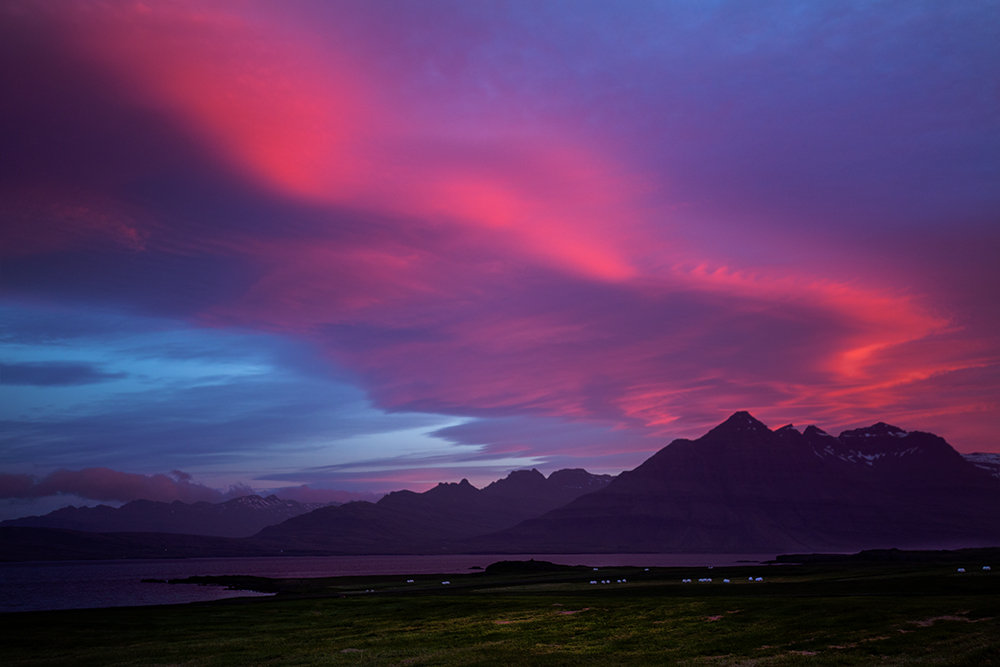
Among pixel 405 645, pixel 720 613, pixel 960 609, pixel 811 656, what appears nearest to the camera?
pixel 811 656

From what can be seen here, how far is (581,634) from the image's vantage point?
42375mm

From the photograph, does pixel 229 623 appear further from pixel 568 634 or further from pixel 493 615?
pixel 568 634

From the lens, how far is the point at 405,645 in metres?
42.3

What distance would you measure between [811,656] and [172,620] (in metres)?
61.7

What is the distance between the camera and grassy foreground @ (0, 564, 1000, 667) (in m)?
32.8

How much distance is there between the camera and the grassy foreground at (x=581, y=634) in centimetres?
3278

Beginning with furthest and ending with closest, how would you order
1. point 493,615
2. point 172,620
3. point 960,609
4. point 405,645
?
point 172,620 → point 493,615 → point 405,645 → point 960,609

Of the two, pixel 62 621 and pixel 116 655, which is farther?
pixel 62 621

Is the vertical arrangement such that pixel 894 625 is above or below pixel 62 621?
above

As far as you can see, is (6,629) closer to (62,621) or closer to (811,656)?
(62,621)

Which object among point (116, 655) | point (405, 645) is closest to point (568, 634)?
point (405, 645)

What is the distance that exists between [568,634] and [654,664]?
11.5 metres

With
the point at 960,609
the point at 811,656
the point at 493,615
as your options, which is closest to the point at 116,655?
the point at 493,615

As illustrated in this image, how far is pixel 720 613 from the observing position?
47219 millimetres
